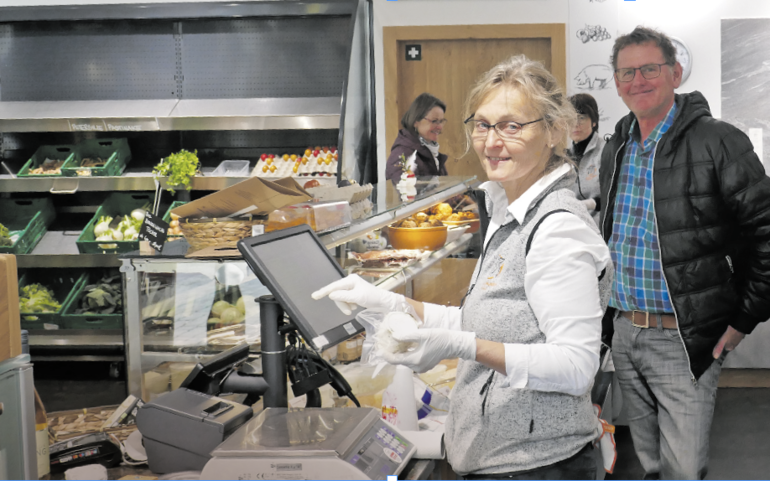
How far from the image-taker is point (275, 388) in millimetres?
1590

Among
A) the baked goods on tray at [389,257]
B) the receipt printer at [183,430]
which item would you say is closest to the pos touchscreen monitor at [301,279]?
the receipt printer at [183,430]

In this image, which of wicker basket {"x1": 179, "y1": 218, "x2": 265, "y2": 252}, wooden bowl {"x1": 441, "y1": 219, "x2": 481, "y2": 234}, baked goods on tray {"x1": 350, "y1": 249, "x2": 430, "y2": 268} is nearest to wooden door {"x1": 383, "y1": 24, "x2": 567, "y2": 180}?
wooden bowl {"x1": 441, "y1": 219, "x2": 481, "y2": 234}

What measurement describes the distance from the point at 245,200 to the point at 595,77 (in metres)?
4.32

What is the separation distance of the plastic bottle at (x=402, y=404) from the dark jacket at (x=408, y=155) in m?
2.42

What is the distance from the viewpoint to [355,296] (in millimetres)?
1479

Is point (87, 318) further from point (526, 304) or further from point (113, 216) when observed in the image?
point (526, 304)

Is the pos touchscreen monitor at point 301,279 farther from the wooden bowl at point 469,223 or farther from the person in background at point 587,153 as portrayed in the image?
the person in background at point 587,153

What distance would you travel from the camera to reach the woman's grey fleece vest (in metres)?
1.43

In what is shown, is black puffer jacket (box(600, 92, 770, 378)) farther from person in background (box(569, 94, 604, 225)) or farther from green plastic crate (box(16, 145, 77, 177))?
green plastic crate (box(16, 145, 77, 177))

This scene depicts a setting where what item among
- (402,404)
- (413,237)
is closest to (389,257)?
(413,237)

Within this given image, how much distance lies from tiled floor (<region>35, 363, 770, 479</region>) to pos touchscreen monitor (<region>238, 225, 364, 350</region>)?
2.66 metres

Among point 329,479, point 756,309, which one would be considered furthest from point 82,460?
point 756,309

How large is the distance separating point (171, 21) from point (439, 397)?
487 centimetres

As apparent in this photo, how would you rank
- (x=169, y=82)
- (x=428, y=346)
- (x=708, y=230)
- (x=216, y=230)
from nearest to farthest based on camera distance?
(x=428, y=346) → (x=216, y=230) → (x=708, y=230) → (x=169, y=82)
